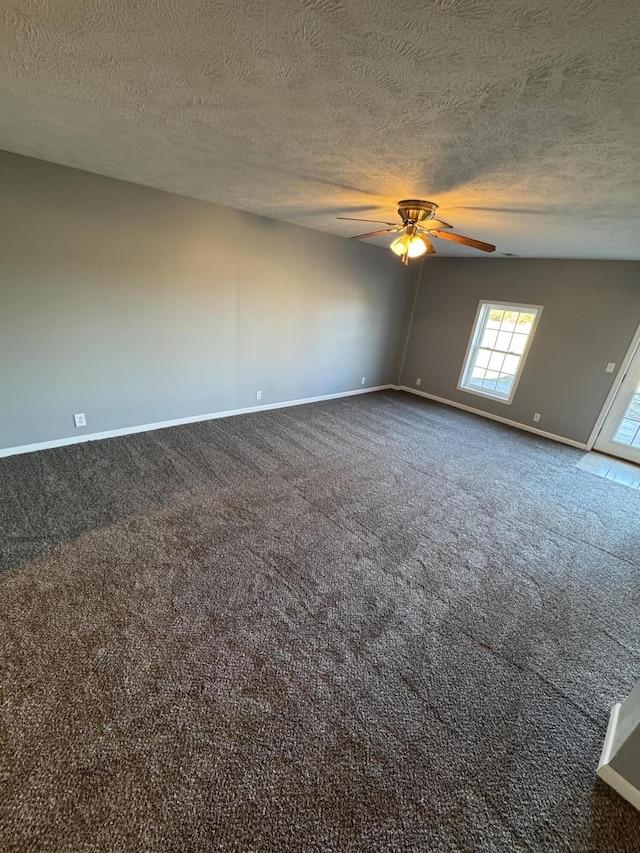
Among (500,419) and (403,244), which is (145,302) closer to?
(403,244)

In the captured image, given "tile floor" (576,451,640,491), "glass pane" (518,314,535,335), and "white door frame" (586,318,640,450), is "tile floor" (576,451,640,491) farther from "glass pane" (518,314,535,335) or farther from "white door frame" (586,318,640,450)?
"glass pane" (518,314,535,335)

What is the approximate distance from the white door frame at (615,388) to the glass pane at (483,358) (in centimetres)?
170

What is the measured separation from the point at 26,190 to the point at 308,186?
2295 millimetres

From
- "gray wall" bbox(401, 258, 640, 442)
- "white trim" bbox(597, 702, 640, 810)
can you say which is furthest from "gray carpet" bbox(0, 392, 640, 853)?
"gray wall" bbox(401, 258, 640, 442)

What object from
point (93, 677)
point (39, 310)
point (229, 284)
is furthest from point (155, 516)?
point (229, 284)

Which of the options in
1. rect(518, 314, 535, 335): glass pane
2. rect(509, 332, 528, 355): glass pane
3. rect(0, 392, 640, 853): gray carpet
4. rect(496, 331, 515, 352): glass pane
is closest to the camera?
rect(0, 392, 640, 853): gray carpet

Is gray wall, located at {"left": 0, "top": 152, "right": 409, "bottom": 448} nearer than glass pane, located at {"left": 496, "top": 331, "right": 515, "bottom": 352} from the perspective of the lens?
Yes

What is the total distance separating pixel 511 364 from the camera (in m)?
5.32

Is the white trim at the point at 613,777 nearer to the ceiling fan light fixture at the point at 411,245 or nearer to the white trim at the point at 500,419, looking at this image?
the ceiling fan light fixture at the point at 411,245

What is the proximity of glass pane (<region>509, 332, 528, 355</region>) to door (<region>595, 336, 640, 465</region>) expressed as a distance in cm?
130

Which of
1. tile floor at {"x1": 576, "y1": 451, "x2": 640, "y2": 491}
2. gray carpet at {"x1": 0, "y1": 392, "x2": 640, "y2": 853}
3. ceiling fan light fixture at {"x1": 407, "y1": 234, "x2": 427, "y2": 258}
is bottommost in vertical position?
gray carpet at {"x1": 0, "y1": 392, "x2": 640, "y2": 853}

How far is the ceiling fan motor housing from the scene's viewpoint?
263cm

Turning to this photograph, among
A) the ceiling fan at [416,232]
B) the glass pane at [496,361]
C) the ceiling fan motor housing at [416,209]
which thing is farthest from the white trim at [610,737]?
the glass pane at [496,361]

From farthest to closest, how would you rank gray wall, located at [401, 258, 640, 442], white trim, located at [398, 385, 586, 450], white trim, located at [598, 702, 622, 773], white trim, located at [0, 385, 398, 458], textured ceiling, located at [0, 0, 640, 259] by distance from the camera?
white trim, located at [398, 385, 586, 450]
gray wall, located at [401, 258, 640, 442]
white trim, located at [0, 385, 398, 458]
white trim, located at [598, 702, 622, 773]
textured ceiling, located at [0, 0, 640, 259]
